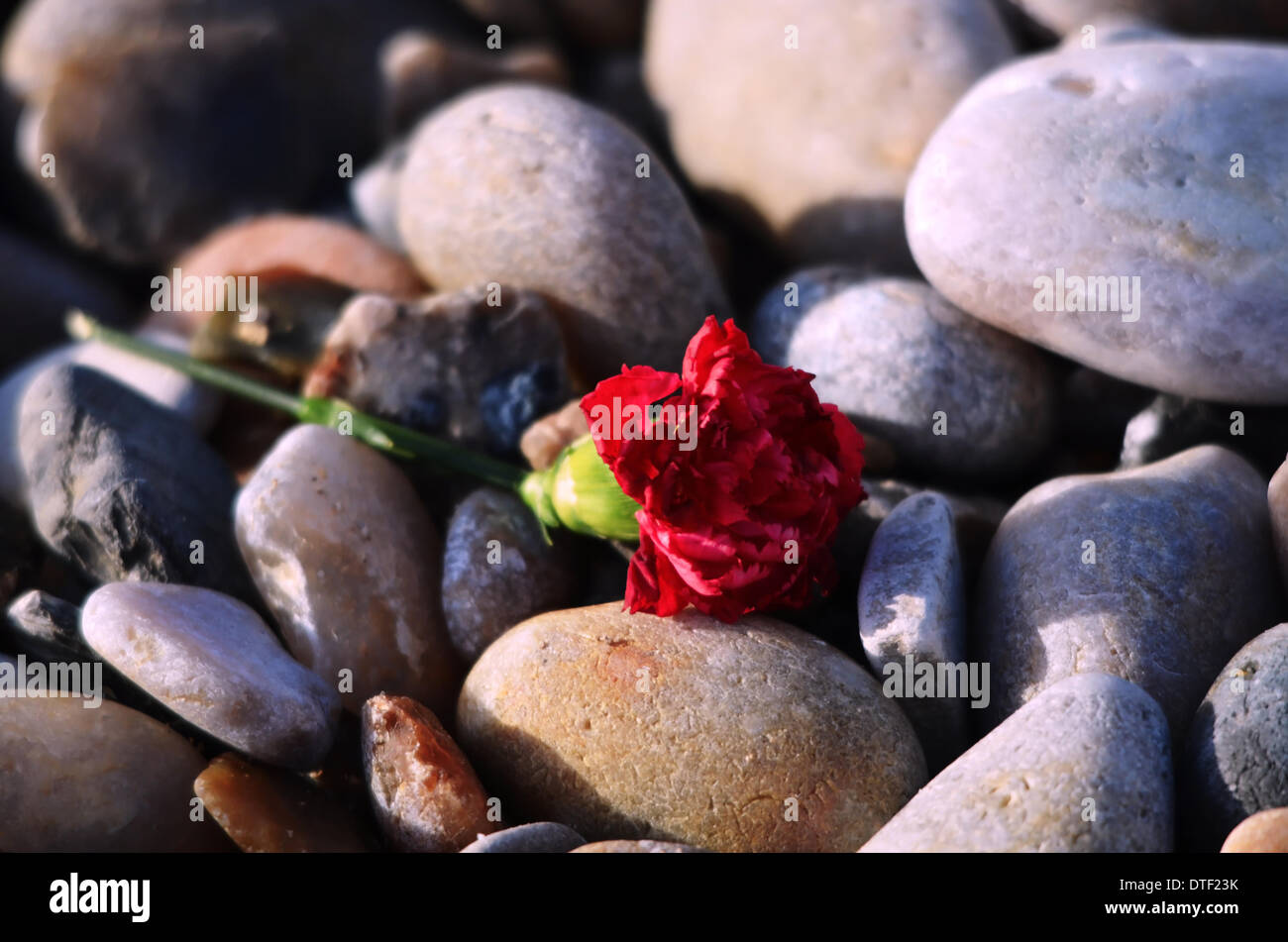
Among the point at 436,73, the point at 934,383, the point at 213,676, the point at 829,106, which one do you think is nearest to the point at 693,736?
the point at 213,676

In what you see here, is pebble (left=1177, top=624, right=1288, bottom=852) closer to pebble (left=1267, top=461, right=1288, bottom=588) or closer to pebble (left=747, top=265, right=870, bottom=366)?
pebble (left=1267, top=461, right=1288, bottom=588)

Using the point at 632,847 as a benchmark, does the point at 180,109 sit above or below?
above

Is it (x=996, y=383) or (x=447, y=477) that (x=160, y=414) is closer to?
(x=447, y=477)

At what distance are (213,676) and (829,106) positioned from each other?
2384 millimetres

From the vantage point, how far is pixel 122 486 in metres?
2.55

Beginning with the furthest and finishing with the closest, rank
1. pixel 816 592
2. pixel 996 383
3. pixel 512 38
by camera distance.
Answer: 1. pixel 512 38
2. pixel 996 383
3. pixel 816 592

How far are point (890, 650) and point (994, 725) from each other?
1.01 ft

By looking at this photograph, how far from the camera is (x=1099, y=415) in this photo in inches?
112

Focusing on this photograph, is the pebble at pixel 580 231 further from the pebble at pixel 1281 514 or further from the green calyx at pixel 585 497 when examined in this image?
the pebble at pixel 1281 514

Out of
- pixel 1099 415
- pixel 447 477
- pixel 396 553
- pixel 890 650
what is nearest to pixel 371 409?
pixel 447 477

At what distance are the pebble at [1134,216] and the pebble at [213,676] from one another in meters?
1.74

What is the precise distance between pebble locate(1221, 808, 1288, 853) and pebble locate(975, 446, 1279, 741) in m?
0.38

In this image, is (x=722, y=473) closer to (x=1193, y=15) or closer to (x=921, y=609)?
(x=921, y=609)

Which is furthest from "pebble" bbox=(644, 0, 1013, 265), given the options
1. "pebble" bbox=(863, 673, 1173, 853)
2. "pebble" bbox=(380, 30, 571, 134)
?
"pebble" bbox=(863, 673, 1173, 853)
